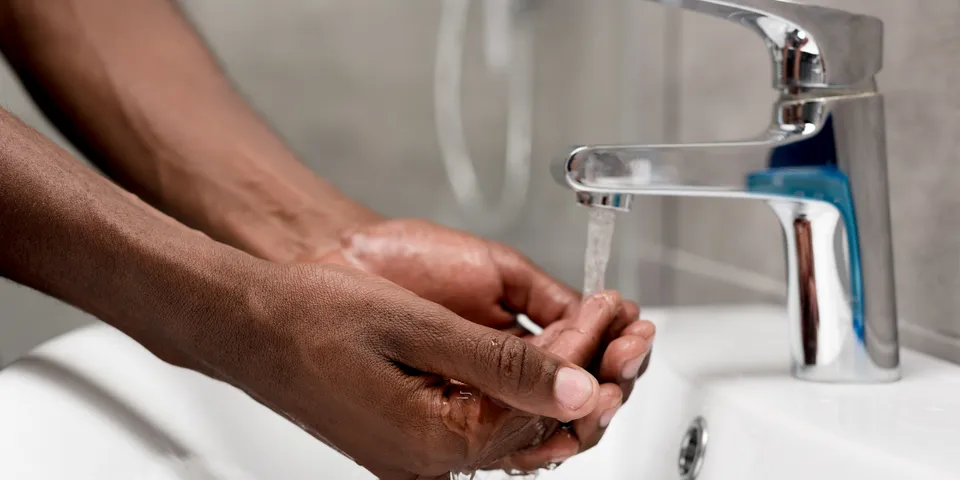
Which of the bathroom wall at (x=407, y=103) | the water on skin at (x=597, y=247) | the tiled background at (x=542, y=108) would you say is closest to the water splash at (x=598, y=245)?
the water on skin at (x=597, y=247)

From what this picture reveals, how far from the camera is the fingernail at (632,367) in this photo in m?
0.44

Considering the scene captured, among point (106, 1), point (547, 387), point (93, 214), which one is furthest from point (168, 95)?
point (547, 387)

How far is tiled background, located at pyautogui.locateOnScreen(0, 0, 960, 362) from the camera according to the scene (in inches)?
31.2

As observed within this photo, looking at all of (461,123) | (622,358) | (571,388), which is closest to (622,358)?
(622,358)

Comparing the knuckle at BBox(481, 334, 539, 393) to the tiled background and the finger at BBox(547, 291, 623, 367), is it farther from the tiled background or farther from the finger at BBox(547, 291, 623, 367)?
the tiled background

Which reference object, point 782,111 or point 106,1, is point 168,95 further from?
point 782,111

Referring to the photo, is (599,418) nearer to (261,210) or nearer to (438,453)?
(438,453)

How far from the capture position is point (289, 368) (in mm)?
383

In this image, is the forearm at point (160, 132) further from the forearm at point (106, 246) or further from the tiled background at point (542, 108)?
the tiled background at point (542, 108)

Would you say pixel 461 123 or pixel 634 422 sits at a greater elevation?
pixel 461 123

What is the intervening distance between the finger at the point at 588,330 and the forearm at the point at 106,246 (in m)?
0.16

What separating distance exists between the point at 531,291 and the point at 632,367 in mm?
139

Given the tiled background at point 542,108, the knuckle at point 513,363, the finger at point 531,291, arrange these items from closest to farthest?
the knuckle at point 513,363 → the finger at point 531,291 → the tiled background at point 542,108

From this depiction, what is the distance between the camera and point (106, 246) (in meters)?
0.40
